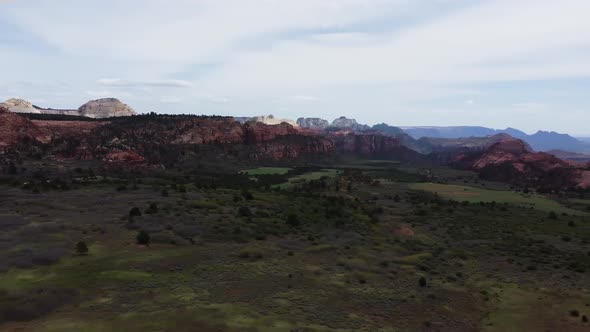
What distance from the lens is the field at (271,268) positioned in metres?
34.5

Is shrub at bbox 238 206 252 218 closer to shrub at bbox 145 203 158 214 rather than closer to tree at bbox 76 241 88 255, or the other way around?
shrub at bbox 145 203 158 214

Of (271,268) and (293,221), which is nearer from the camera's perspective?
(271,268)

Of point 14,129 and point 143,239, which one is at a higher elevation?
point 14,129

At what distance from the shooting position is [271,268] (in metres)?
49.1

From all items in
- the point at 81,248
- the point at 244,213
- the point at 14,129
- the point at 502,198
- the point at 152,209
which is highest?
the point at 14,129

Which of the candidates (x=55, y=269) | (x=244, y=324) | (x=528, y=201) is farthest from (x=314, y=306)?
(x=528, y=201)

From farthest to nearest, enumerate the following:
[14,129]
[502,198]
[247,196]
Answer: [14,129], [502,198], [247,196]

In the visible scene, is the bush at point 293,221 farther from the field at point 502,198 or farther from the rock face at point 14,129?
the rock face at point 14,129

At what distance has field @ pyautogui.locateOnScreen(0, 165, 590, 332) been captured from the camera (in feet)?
113

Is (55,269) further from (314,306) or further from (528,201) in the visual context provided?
(528,201)

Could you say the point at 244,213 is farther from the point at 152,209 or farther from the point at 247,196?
the point at 247,196

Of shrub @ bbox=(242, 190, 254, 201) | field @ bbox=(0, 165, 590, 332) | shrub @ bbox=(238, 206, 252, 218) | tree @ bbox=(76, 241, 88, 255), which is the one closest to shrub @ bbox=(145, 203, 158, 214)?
field @ bbox=(0, 165, 590, 332)

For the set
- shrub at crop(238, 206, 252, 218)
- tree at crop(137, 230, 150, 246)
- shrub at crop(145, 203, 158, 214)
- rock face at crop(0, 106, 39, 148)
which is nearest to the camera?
tree at crop(137, 230, 150, 246)

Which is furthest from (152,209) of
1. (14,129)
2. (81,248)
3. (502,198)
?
(14,129)
